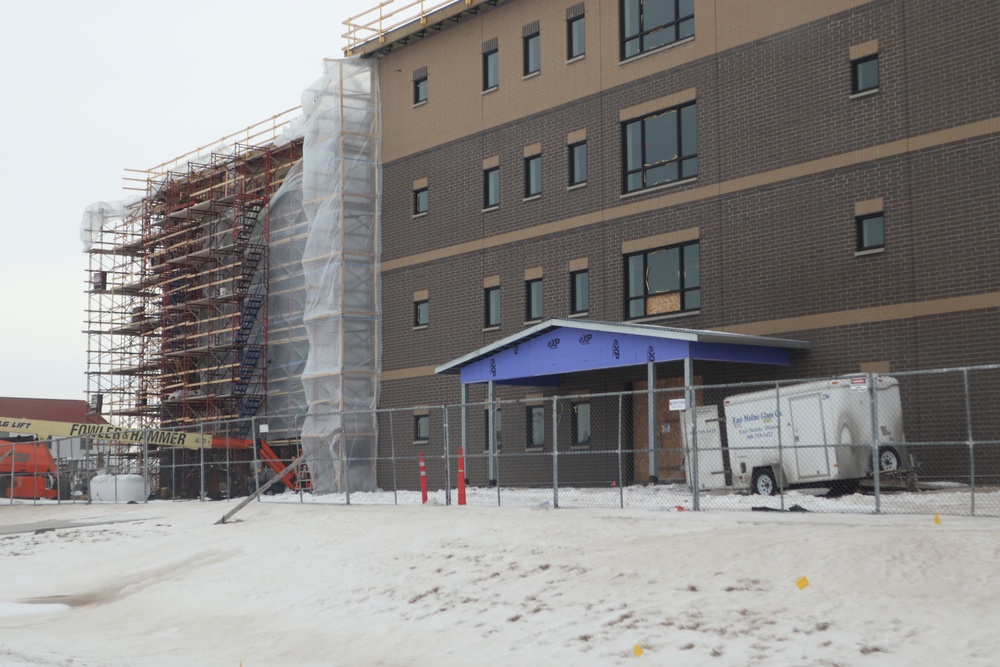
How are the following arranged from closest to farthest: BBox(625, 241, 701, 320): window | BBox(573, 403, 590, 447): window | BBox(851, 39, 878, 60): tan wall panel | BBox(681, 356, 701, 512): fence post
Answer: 1. BBox(681, 356, 701, 512): fence post
2. BBox(851, 39, 878, 60): tan wall panel
3. BBox(625, 241, 701, 320): window
4. BBox(573, 403, 590, 447): window

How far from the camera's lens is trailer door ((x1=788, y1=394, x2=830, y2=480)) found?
2412cm

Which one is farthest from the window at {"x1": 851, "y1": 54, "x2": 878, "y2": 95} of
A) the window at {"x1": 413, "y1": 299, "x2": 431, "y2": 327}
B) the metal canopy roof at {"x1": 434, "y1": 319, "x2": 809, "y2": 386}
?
the window at {"x1": 413, "y1": 299, "x2": 431, "y2": 327}

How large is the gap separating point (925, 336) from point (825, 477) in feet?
15.7

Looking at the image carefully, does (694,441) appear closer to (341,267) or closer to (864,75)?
(864,75)

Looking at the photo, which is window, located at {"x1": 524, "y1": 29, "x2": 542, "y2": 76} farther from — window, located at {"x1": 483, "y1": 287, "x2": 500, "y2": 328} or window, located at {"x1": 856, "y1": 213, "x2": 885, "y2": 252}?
window, located at {"x1": 856, "y1": 213, "x2": 885, "y2": 252}

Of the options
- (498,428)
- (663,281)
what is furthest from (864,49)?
(498,428)

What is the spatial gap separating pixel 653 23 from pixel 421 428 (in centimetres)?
1489

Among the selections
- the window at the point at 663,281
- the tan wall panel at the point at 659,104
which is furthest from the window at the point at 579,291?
the tan wall panel at the point at 659,104

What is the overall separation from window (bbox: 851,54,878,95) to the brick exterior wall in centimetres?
22

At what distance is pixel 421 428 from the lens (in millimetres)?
39344

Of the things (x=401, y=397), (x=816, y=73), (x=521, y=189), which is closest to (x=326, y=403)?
(x=401, y=397)

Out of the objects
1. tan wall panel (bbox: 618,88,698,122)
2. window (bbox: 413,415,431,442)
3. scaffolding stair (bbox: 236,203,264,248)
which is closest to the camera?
tan wall panel (bbox: 618,88,698,122)

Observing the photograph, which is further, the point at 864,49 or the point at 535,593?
the point at 864,49

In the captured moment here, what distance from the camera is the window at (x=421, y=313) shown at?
39.7 meters
